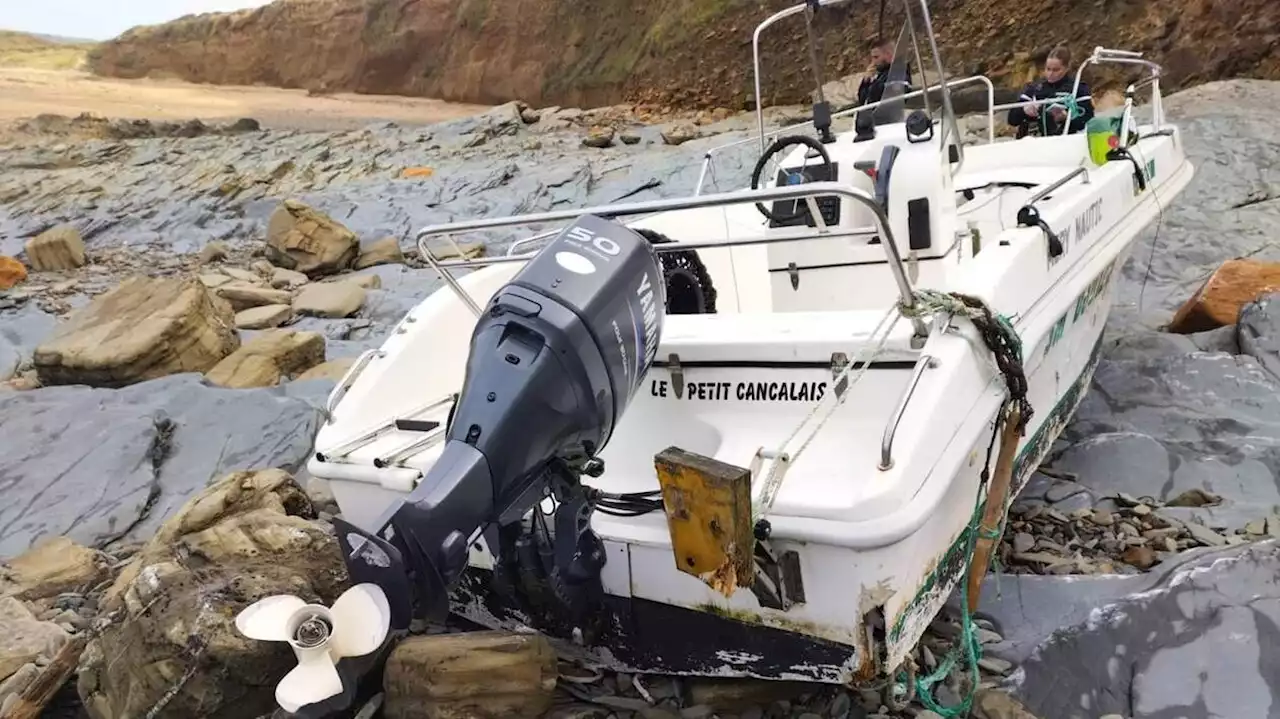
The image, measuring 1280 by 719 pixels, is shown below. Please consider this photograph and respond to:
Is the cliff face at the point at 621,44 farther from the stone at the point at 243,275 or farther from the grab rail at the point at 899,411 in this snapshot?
the stone at the point at 243,275

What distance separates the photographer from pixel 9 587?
Answer: 3762mm

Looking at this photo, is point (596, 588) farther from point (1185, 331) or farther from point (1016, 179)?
point (1185, 331)

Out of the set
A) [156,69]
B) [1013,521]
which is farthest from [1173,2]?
[156,69]

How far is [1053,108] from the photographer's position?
6.27m

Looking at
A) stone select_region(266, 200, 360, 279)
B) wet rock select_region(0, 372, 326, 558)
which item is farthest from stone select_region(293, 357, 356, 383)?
stone select_region(266, 200, 360, 279)

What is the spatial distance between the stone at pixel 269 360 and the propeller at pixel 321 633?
409 centimetres

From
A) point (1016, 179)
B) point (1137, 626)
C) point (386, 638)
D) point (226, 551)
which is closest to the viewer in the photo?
point (386, 638)

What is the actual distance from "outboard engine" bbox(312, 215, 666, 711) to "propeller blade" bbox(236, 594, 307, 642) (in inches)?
7.0

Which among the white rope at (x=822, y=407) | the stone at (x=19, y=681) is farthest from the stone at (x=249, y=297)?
→ the white rope at (x=822, y=407)

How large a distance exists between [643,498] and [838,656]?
2.02ft

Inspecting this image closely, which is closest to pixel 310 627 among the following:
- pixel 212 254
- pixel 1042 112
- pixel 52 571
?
pixel 52 571

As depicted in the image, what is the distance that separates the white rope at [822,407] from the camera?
239 centimetres

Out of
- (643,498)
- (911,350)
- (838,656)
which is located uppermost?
(911,350)

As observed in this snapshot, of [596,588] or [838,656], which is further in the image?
[596,588]
